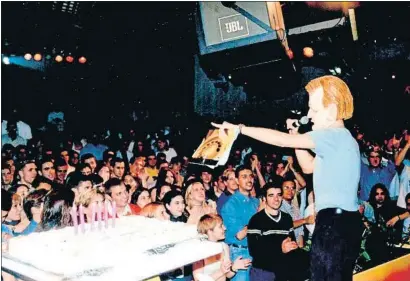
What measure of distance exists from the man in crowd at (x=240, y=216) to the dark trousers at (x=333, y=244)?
4.68 feet

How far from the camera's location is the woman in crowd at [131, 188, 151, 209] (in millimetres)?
3744

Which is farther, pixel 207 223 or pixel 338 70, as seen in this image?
pixel 338 70

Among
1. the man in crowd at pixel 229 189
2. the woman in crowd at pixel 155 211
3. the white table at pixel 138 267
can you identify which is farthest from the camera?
the man in crowd at pixel 229 189

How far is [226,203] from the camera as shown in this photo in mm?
3607

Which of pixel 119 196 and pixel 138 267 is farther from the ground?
pixel 119 196

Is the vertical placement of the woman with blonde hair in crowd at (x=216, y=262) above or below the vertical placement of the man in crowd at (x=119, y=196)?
below

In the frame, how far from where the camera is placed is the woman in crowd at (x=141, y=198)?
12.3ft

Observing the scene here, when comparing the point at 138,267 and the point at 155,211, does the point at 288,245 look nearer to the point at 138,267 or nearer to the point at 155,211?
the point at 155,211

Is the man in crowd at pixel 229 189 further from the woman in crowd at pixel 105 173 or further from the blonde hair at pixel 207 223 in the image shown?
the woman in crowd at pixel 105 173

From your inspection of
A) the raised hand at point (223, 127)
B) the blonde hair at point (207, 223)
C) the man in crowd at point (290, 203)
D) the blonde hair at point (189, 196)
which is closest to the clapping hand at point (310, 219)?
the man in crowd at point (290, 203)

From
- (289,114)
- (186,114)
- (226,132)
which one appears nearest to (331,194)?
(226,132)

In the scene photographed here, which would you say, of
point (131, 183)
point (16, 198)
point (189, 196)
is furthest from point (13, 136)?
point (189, 196)

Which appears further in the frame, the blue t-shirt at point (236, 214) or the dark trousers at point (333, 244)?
the blue t-shirt at point (236, 214)

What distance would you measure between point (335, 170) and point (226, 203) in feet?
6.09
